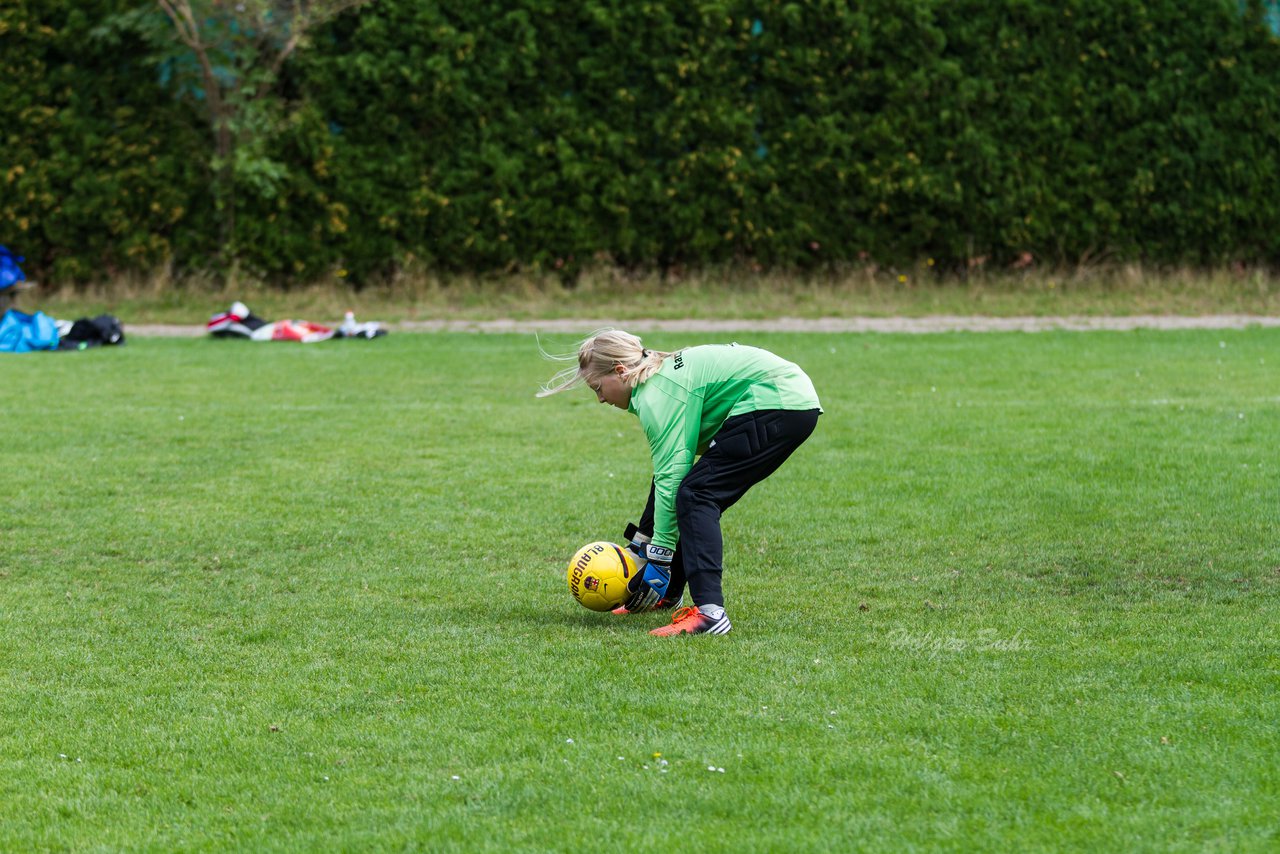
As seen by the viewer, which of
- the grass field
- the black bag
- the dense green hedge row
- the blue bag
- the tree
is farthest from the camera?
the dense green hedge row

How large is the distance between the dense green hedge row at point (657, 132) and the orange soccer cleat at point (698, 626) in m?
14.3

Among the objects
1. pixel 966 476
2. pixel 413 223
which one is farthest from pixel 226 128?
pixel 966 476

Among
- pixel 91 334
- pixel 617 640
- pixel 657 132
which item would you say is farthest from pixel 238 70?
pixel 617 640

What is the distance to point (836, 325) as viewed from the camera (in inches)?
710

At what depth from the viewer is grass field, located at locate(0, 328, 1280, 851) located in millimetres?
4230

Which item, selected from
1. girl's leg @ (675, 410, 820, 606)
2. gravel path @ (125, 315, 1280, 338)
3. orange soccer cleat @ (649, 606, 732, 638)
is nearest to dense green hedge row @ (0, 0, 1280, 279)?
gravel path @ (125, 315, 1280, 338)

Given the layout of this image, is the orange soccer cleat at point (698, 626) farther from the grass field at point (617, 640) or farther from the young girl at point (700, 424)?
the grass field at point (617, 640)

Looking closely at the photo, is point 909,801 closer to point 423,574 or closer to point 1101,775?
point 1101,775

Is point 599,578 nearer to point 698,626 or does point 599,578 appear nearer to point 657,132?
point 698,626

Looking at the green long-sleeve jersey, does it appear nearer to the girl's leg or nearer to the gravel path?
the girl's leg

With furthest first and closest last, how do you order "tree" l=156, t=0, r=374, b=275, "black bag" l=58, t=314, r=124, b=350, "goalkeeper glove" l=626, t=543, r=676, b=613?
1. "tree" l=156, t=0, r=374, b=275
2. "black bag" l=58, t=314, r=124, b=350
3. "goalkeeper glove" l=626, t=543, r=676, b=613

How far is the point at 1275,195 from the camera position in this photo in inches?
797

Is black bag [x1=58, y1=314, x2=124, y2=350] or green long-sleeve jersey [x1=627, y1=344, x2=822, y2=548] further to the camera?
black bag [x1=58, y1=314, x2=124, y2=350]

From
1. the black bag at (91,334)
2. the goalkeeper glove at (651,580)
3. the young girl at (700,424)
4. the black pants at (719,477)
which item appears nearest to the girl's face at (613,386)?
the young girl at (700,424)
